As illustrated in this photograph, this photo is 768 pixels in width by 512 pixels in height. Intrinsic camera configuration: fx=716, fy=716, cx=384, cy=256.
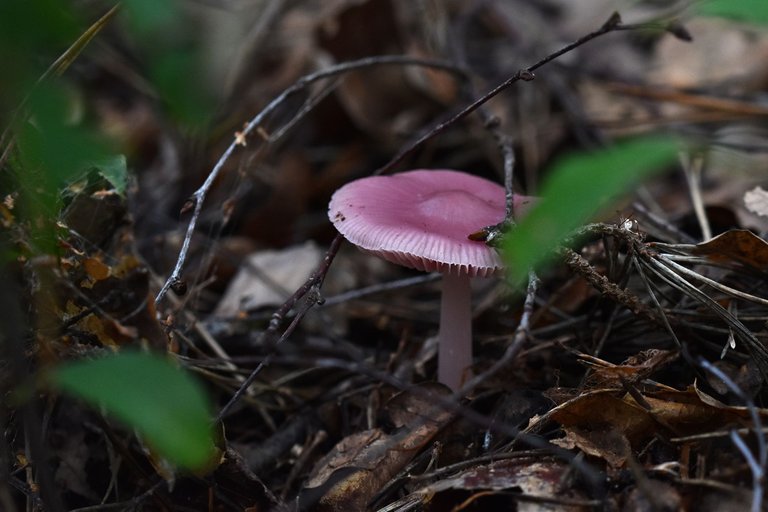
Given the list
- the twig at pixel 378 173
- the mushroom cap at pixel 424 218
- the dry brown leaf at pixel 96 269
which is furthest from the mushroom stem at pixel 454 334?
the dry brown leaf at pixel 96 269

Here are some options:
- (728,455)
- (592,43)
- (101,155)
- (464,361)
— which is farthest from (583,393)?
(592,43)

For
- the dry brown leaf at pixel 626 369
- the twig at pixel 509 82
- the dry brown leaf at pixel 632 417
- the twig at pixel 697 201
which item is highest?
the twig at pixel 509 82

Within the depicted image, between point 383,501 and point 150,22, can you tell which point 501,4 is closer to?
point 383,501

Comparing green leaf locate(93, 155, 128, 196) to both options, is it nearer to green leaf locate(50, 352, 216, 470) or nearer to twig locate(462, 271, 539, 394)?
green leaf locate(50, 352, 216, 470)

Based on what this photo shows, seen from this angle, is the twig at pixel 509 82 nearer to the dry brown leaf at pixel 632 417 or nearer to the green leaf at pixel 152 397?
the dry brown leaf at pixel 632 417

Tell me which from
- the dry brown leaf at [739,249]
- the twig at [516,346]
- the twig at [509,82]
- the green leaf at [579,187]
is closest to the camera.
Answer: the green leaf at [579,187]

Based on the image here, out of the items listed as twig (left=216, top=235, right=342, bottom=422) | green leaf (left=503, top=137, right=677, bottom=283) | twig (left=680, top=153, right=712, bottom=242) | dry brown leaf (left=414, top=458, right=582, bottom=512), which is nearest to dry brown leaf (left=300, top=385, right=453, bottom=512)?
dry brown leaf (left=414, top=458, right=582, bottom=512)

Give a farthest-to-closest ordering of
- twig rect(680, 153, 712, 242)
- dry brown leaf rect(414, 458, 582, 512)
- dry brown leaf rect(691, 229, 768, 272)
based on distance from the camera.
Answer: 1. twig rect(680, 153, 712, 242)
2. dry brown leaf rect(691, 229, 768, 272)
3. dry brown leaf rect(414, 458, 582, 512)
